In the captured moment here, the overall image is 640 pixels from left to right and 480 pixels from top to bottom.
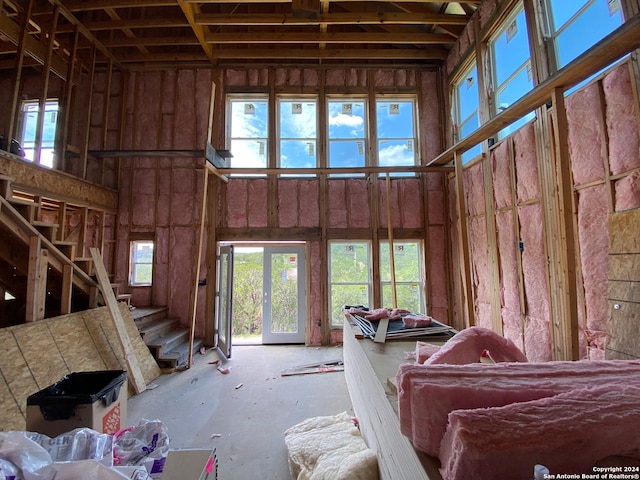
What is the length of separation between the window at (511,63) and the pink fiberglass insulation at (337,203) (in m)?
2.98

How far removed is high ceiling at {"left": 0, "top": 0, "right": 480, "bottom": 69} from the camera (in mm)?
4883

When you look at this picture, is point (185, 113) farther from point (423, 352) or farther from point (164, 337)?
point (423, 352)

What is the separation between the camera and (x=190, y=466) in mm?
1438

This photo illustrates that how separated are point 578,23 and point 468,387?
433cm

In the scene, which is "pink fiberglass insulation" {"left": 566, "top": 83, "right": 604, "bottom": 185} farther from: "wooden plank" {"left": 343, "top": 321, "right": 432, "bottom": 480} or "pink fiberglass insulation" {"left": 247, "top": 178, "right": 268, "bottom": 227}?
"pink fiberglass insulation" {"left": 247, "top": 178, "right": 268, "bottom": 227}

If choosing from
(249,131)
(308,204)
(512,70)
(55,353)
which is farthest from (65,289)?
(512,70)

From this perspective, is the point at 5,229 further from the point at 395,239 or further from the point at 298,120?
the point at 395,239

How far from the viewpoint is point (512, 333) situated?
4.02m

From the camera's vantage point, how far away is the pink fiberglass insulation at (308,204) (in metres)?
5.99

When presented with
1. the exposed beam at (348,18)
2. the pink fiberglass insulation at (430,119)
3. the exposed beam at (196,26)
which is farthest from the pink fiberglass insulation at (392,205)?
the exposed beam at (196,26)

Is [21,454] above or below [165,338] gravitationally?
above


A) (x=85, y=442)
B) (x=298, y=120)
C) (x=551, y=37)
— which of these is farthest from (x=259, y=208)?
(x=551, y=37)

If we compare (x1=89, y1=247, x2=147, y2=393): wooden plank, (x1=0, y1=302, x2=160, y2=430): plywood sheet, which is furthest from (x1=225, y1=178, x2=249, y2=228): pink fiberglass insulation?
(x1=0, y1=302, x2=160, y2=430): plywood sheet

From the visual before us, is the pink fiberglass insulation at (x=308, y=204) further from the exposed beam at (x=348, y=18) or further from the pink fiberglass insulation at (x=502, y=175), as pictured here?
the pink fiberglass insulation at (x=502, y=175)
